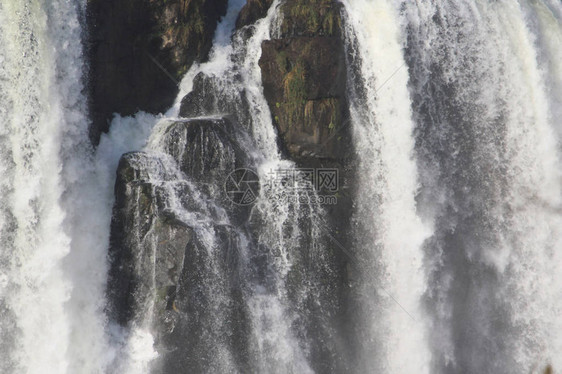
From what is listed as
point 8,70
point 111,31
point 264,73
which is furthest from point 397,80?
point 8,70

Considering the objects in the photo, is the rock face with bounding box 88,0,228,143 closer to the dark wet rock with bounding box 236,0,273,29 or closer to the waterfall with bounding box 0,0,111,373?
the dark wet rock with bounding box 236,0,273,29

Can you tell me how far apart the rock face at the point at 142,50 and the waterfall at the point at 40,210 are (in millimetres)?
849

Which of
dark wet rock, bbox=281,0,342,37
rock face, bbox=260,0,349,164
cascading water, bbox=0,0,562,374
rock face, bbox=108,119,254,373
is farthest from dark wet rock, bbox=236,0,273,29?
rock face, bbox=108,119,254,373

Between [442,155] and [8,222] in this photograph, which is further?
[442,155]

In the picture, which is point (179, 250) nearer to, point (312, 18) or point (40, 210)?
point (40, 210)

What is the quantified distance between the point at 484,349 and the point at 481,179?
3.35 meters

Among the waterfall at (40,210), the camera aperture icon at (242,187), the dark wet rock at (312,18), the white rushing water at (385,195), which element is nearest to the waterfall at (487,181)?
the white rushing water at (385,195)

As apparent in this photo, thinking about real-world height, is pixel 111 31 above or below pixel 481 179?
above

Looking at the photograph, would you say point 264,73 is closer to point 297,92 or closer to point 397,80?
point 297,92

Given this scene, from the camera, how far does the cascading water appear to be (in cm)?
891

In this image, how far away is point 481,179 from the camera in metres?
11.4

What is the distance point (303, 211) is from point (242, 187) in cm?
127

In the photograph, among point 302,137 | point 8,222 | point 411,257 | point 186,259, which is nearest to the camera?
point 8,222

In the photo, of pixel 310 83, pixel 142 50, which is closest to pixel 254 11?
pixel 310 83
